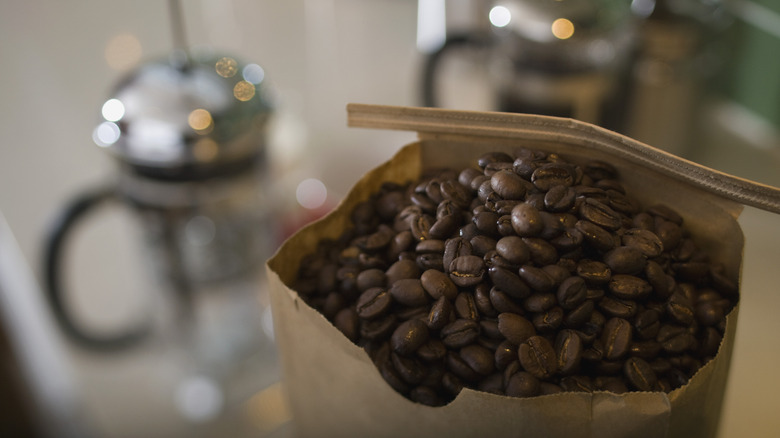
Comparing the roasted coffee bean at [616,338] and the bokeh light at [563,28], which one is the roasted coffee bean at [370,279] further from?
the bokeh light at [563,28]

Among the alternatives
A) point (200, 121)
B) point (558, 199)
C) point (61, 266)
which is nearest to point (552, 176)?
point (558, 199)

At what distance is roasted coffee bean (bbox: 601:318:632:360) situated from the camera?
363 millimetres

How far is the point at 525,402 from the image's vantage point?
0.33 meters

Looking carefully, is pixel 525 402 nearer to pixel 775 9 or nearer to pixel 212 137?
pixel 212 137

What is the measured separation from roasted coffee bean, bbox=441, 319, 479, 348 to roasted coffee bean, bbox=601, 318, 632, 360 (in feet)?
0.26

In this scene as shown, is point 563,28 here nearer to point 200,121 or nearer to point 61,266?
point 200,121

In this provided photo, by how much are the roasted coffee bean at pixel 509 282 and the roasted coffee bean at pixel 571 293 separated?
20 millimetres

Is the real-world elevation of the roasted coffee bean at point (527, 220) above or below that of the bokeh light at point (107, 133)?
above

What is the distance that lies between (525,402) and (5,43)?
1540mm

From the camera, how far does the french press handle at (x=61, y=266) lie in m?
1.01

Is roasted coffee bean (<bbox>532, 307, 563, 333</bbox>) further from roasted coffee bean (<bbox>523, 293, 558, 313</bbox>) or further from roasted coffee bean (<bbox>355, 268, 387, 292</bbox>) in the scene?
roasted coffee bean (<bbox>355, 268, 387, 292</bbox>)

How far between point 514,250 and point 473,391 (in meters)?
0.09

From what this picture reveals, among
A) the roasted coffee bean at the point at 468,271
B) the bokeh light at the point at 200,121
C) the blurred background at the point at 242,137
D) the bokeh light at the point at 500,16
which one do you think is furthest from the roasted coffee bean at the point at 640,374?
the bokeh light at the point at 500,16

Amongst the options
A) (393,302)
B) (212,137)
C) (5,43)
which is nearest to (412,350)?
(393,302)
